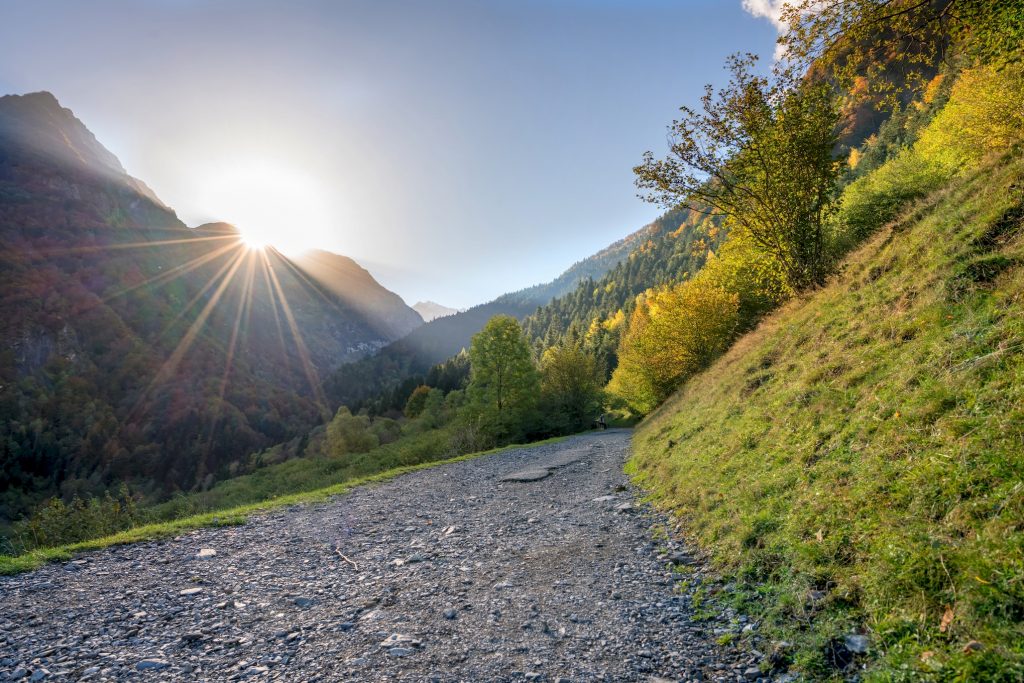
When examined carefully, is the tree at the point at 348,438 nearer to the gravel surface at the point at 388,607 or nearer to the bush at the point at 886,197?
the gravel surface at the point at 388,607

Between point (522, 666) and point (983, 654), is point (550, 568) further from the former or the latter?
point (983, 654)

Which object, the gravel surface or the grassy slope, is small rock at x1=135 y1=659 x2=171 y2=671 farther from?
the grassy slope

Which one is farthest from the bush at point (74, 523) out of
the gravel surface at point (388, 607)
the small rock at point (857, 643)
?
the small rock at point (857, 643)

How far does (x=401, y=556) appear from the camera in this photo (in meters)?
11.3

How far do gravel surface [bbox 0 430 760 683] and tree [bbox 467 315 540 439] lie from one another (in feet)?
110

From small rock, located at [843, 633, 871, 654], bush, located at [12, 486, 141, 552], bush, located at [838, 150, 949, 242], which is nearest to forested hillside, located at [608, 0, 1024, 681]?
small rock, located at [843, 633, 871, 654]

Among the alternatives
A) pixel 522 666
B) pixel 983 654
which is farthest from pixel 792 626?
pixel 522 666

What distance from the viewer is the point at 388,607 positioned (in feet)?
26.9

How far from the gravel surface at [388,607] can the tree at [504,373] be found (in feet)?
110

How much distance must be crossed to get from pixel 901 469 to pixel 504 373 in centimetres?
4280

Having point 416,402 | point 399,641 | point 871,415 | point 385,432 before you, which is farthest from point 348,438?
point 871,415

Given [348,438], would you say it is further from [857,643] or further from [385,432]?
[857,643]

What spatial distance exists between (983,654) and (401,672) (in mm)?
6297

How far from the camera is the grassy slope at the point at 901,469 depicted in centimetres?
432
